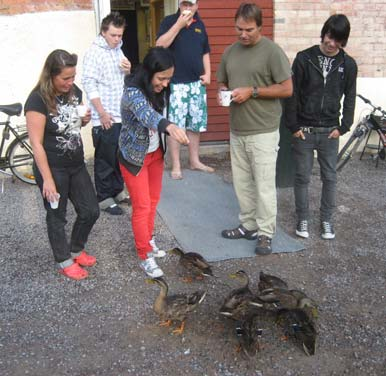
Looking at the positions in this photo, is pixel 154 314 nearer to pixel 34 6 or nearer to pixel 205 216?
pixel 205 216

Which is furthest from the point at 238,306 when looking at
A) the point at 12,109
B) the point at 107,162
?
the point at 12,109

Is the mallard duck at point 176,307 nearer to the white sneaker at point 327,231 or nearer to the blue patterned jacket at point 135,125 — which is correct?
the blue patterned jacket at point 135,125

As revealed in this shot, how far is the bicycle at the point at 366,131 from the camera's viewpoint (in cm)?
735

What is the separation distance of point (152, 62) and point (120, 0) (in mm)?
8804

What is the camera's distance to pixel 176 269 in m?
4.54

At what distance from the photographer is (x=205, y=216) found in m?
5.73

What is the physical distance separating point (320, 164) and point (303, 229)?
2.37 ft

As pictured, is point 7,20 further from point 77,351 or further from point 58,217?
point 77,351

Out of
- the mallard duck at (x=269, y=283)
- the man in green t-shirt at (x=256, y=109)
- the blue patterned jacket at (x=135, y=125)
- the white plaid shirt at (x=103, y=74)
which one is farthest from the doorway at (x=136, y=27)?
the mallard duck at (x=269, y=283)

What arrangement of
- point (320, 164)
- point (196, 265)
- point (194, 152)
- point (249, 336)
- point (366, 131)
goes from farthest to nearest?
point (366, 131) → point (194, 152) → point (320, 164) → point (196, 265) → point (249, 336)

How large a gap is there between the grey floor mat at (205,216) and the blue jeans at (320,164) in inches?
17.4

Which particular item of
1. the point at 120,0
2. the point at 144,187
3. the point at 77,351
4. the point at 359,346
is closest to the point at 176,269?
the point at 144,187

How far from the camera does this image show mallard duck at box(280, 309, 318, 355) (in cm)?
338

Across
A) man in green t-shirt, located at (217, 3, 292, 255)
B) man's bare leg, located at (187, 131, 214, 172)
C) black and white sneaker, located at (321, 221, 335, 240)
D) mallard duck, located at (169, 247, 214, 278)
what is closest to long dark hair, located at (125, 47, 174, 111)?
man in green t-shirt, located at (217, 3, 292, 255)
